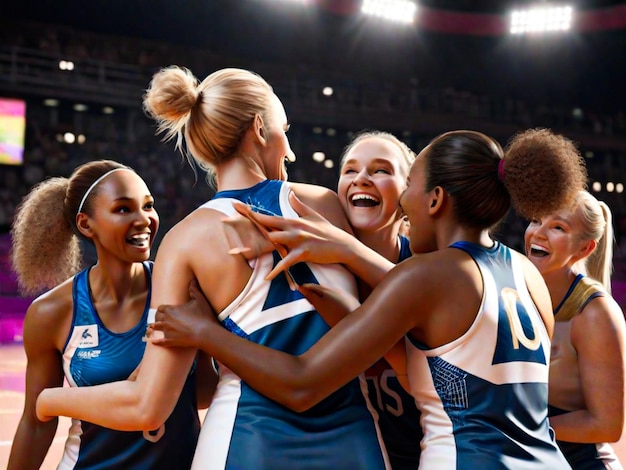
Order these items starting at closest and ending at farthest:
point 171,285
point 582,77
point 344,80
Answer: point 171,285 < point 344,80 < point 582,77

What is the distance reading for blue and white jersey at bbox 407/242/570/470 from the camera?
156 cm

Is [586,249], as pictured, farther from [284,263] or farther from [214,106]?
[214,106]

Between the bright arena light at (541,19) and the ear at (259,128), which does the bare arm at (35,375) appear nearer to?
the ear at (259,128)

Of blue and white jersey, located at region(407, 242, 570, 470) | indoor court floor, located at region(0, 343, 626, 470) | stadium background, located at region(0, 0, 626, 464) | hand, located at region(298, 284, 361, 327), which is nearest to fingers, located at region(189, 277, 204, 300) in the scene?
hand, located at region(298, 284, 361, 327)

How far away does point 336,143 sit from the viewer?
1938 centimetres

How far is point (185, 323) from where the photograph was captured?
167 cm

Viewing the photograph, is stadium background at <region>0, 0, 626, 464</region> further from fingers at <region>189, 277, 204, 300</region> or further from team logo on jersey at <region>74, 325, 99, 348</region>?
fingers at <region>189, 277, 204, 300</region>

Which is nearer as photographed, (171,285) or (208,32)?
(171,285)

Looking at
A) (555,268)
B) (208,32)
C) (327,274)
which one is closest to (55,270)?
(327,274)

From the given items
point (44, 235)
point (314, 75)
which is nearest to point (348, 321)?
point (44, 235)

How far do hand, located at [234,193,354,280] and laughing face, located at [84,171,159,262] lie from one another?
0.80m

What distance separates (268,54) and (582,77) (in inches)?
374

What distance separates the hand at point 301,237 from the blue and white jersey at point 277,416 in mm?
48

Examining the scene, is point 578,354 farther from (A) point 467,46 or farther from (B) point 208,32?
(A) point 467,46
